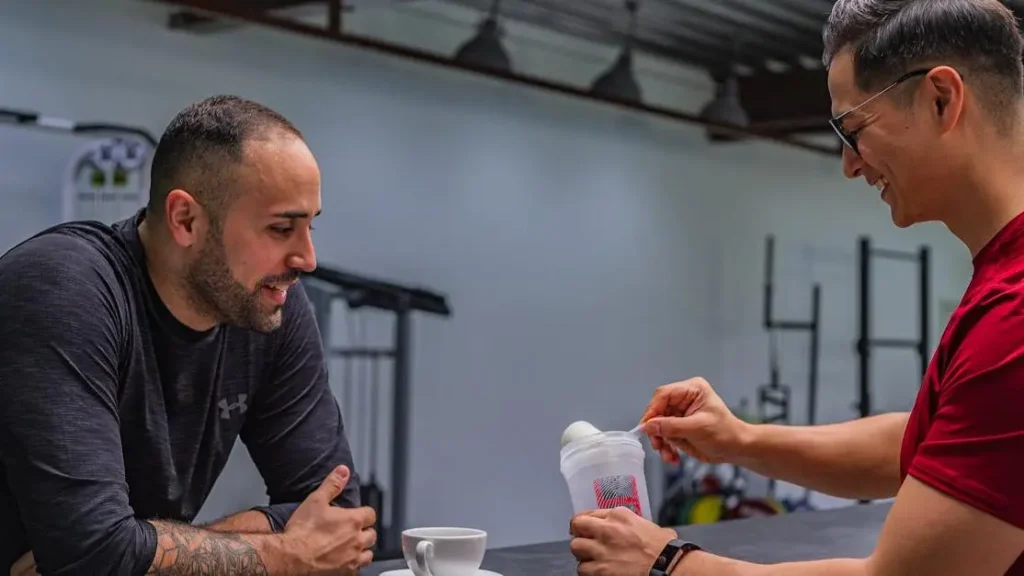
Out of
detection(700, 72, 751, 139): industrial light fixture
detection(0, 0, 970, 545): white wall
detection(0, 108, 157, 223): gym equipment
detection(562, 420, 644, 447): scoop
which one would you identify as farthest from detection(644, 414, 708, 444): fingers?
detection(700, 72, 751, 139): industrial light fixture

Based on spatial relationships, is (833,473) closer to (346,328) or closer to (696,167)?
(346,328)

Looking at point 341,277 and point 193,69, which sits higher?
point 193,69

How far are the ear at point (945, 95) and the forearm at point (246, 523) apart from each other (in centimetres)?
113

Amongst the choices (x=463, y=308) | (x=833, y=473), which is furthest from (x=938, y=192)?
(x=463, y=308)

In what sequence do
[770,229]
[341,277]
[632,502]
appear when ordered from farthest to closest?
[770,229], [341,277], [632,502]

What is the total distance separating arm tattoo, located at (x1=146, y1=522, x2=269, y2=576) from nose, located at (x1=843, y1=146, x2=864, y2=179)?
3.16ft

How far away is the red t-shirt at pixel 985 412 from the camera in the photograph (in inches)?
41.3

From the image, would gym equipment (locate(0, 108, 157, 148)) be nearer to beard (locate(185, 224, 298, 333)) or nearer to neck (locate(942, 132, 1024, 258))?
beard (locate(185, 224, 298, 333))

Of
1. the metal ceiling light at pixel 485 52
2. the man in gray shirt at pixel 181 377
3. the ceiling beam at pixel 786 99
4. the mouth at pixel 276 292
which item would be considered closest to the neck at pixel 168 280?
the man in gray shirt at pixel 181 377

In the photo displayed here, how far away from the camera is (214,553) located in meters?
1.57

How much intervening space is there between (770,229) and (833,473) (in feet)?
20.6

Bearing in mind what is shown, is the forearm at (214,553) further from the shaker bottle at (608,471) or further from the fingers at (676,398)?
the fingers at (676,398)

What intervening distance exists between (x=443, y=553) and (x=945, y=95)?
31.8 inches

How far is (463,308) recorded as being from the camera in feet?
19.0
